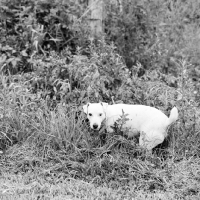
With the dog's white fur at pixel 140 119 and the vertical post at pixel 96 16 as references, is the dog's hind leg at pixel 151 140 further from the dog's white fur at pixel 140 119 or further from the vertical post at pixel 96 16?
the vertical post at pixel 96 16

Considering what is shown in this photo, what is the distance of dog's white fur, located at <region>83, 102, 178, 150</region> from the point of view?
4.91 meters

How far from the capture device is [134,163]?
15.5 ft

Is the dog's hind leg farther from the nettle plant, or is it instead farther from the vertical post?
the vertical post

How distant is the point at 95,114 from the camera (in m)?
4.99

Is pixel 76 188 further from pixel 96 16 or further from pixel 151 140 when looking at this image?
pixel 96 16

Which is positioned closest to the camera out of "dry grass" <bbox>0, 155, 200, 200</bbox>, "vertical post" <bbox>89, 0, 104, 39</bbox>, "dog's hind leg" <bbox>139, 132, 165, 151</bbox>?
"dry grass" <bbox>0, 155, 200, 200</bbox>

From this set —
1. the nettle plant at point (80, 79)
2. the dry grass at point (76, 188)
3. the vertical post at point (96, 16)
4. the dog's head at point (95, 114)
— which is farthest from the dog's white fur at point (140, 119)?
the vertical post at point (96, 16)

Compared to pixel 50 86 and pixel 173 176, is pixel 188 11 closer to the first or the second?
pixel 50 86

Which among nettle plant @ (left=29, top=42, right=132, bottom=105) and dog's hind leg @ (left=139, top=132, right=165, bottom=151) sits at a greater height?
nettle plant @ (left=29, top=42, right=132, bottom=105)

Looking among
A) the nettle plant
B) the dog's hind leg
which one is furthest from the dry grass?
the nettle plant

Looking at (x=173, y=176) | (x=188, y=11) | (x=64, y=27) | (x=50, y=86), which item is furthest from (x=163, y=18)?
(x=173, y=176)

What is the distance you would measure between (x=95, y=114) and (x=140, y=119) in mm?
559

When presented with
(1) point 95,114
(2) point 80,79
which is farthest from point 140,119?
(2) point 80,79

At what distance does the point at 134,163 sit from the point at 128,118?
56cm
